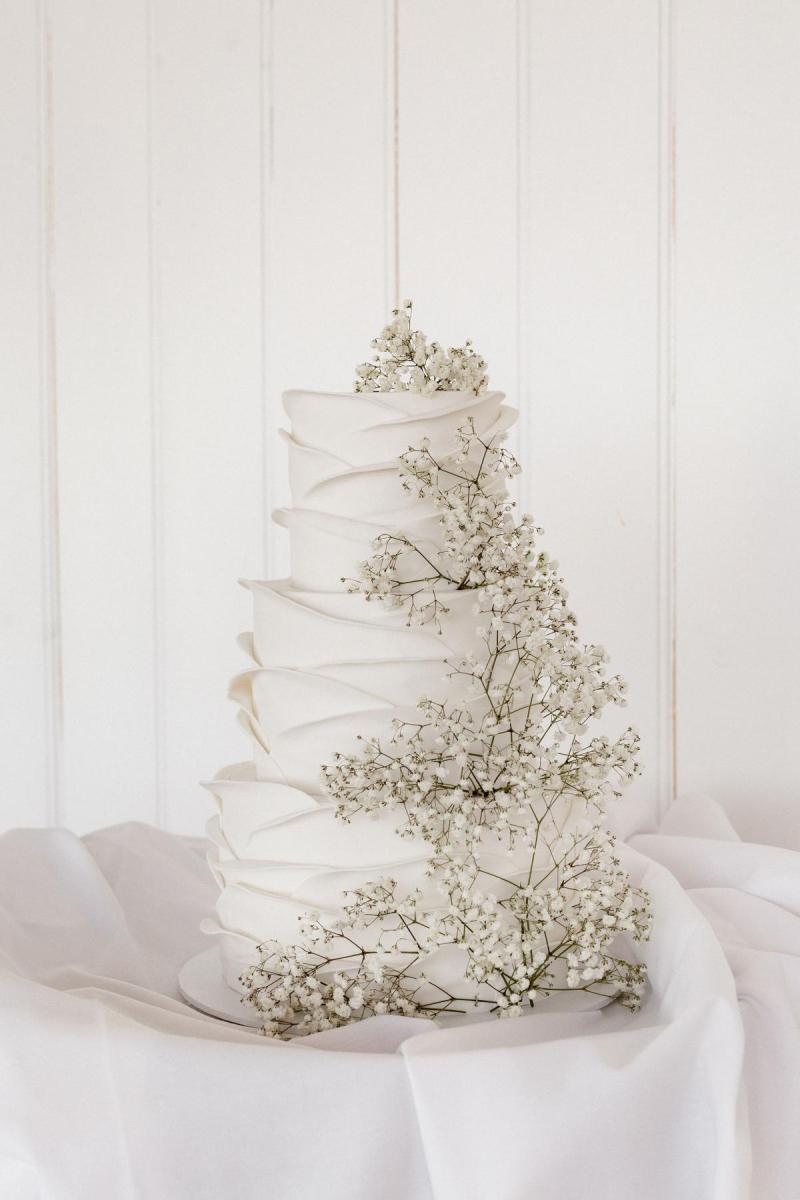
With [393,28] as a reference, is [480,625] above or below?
below

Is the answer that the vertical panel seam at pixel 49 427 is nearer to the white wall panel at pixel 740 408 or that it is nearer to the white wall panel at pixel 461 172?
the white wall panel at pixel 461 172

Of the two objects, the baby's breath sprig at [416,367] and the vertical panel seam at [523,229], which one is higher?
the vertical panel seam at [523,229]

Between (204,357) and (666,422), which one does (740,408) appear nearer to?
(666,422)

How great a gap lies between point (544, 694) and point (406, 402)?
253 millimetres

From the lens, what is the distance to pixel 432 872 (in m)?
0.80

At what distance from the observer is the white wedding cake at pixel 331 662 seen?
0.82m

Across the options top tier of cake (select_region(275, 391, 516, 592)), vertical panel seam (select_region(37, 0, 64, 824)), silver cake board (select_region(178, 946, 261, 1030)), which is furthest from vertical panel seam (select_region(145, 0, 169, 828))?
top tier of cake (select_region(275, 391, 516, 592))

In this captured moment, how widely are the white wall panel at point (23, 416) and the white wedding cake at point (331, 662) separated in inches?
37.5

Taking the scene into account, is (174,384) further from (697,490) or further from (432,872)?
(432,872)

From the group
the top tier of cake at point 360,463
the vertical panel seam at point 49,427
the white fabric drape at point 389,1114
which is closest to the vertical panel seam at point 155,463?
the vertical panel seam at point 49,427

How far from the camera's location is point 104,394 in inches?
67.0

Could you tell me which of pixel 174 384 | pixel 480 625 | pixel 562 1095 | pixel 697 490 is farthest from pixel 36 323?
pixel 562 1095

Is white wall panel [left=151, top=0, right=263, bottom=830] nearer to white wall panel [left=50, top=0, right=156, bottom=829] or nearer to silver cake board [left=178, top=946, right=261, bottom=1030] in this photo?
white wall panel [left=50, top=0, right=156, bottom=829]

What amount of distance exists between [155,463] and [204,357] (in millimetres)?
183
